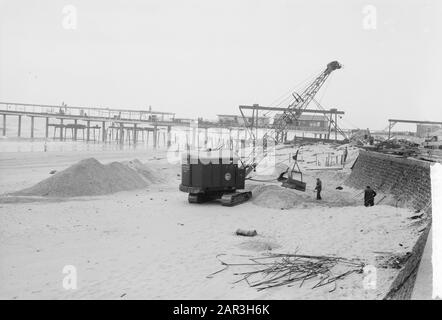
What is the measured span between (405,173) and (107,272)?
543 inches

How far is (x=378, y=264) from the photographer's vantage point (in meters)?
10.0

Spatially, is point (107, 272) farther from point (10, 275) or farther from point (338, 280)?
point (338, 280)

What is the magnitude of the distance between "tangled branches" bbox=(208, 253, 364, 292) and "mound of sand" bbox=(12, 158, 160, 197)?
13.2 m

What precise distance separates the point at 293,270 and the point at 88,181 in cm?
1575

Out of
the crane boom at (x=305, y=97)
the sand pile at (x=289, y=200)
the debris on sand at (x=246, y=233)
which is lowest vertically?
the debris on sand at (x=246, y=233)

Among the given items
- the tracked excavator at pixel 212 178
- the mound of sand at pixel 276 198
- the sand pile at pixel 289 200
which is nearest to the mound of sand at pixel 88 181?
the tracked excavator at pixel 212 178

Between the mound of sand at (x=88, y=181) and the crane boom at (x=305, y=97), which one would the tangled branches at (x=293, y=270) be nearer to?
the mound of sand at (x=88, y=181)

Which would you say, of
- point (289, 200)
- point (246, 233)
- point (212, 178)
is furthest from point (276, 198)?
point (246, 233)

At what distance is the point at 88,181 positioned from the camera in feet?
75.5

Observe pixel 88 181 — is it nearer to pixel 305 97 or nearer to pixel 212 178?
pixel 212 178

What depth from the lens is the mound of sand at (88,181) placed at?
2167cm

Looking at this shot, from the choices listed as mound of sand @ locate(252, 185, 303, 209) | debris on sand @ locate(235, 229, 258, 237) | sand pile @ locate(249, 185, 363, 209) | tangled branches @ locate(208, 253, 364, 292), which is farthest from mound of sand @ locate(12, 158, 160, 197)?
tangled branches @ locate(208, 253, 364, 292)

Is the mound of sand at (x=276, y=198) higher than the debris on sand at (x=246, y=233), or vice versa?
the mound of sand at (x=276, y=198)

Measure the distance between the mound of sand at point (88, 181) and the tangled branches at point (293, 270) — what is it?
1322cm
